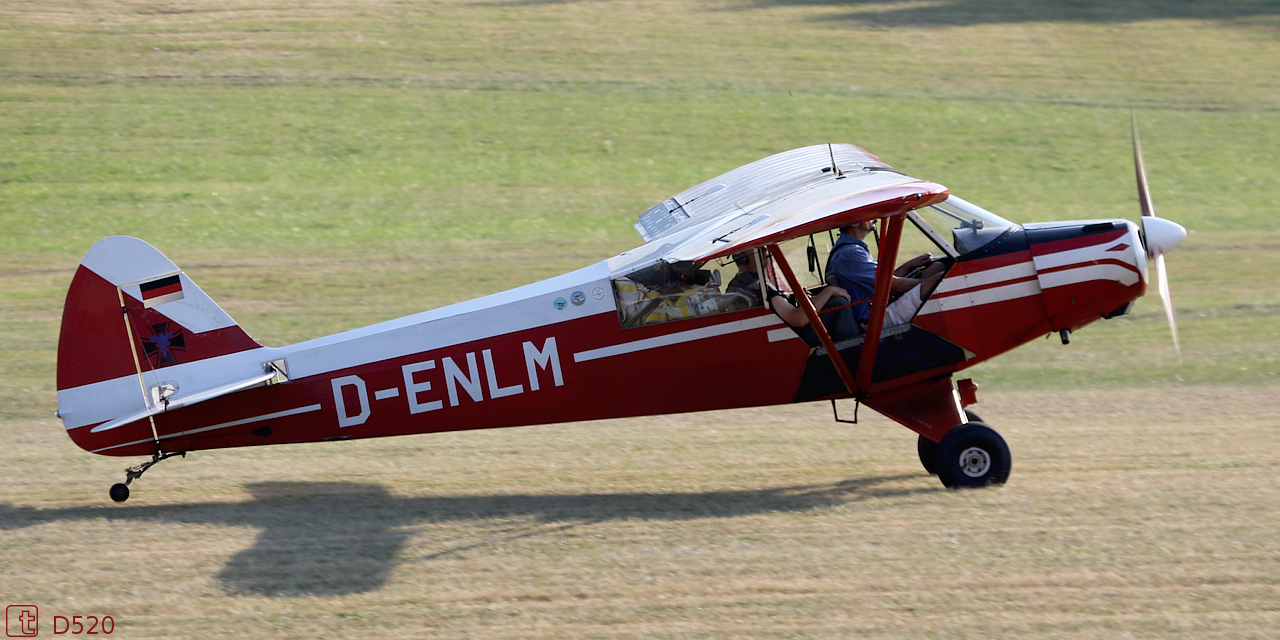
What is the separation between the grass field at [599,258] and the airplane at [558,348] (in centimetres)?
68

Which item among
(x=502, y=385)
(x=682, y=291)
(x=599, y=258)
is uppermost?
(x=599, y=258)

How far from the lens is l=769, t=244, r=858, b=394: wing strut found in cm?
756

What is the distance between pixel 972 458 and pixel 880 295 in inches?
56.8

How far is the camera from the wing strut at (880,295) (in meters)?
7.28

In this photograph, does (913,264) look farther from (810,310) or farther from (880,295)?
(810,310)

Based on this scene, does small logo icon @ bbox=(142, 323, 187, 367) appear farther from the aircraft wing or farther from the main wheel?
the main wheel

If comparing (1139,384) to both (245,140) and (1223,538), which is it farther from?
(245,140)

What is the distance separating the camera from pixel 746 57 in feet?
78.1

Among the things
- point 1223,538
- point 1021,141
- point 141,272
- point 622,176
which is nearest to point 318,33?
point 622,176

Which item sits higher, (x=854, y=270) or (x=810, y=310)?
(x=854, y=270)

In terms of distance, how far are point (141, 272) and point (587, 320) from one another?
3229 millimetres

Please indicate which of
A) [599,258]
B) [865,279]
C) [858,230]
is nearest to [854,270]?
[865,279]

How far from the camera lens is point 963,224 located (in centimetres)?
798

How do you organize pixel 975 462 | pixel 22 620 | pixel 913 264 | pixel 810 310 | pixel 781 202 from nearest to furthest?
1. pixel 22 620
2. pixel 781 202
3. pixel 810 310
4. pixel 975 462
5. pixel 913 264
